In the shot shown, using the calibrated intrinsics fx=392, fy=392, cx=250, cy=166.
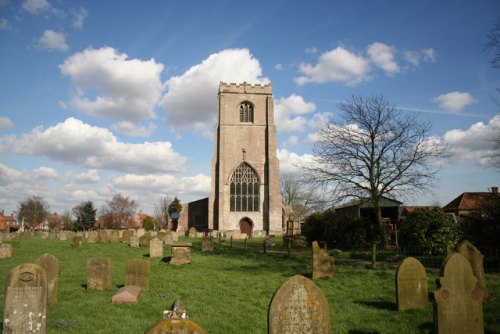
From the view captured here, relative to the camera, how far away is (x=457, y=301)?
5211 millimetres

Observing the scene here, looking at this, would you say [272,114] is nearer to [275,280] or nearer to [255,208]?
[255,208]

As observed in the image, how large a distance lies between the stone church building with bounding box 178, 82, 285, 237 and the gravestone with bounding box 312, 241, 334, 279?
1054 inches

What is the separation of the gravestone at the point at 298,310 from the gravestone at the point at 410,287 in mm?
3912

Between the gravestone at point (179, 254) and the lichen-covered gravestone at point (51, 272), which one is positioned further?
the gravestone at point (179, 254)

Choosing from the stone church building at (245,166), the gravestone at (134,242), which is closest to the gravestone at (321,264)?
the gravestone at (134,242)

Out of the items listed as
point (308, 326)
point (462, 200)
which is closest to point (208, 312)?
point (308, 326)

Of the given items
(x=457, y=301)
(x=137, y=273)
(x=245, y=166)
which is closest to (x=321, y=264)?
(x=137, y=273)

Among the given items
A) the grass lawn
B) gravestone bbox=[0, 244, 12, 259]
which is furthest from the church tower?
the grass lawn

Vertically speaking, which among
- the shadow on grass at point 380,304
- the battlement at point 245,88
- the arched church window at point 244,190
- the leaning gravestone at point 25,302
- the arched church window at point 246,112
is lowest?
the shadow on grass at point 380,304

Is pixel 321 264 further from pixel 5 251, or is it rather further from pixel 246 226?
pixel 246 226

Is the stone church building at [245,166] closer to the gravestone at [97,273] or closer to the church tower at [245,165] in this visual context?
the church tower at [245,165]

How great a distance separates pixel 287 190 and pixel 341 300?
185 feet

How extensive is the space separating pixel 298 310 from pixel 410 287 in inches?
171

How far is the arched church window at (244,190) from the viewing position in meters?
40.5
